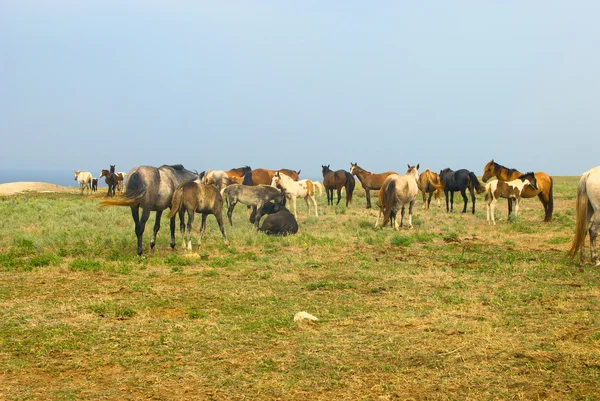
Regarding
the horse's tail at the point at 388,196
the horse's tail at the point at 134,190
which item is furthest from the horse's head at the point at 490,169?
the horse's tail at the point at 134,190

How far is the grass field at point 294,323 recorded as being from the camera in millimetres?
5633

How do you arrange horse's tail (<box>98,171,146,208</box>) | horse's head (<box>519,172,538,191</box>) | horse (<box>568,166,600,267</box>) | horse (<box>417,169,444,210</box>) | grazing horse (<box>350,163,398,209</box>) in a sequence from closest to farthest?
horse (<box>568,166,600,267</box>) → horse's tail (<box>98,171,146,208</box>) → horse's head (<box>519,172,538,191</box>) → horse (<box>417,169,444,210</box>) → grazing horse (<box>350,163,398,209</box>)

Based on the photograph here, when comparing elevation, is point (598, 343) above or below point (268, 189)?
below

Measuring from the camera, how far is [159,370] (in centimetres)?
602

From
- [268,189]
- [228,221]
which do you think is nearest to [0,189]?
[228,221]

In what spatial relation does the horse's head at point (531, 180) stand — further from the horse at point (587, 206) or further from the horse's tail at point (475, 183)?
the horse at point (587, 206)

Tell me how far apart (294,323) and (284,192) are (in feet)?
42.5

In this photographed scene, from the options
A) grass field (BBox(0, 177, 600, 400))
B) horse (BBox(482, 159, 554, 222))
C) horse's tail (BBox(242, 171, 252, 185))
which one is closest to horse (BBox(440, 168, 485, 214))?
horse (BBox(482, 159, 554, 222))

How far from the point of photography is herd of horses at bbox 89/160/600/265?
42.0ft

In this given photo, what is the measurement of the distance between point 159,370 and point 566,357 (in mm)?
4568

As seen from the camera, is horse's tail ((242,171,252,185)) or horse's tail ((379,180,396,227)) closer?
horse's tail ((379,180,396,227))

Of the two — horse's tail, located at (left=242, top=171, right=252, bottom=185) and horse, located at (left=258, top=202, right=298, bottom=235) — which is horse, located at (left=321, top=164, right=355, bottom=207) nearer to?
horse's tail, located at (left=242, top=171, right=252, bottom=185)

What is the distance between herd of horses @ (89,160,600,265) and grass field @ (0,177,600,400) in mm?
1096

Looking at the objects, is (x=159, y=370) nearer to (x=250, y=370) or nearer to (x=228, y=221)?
(x=250, y=370)
